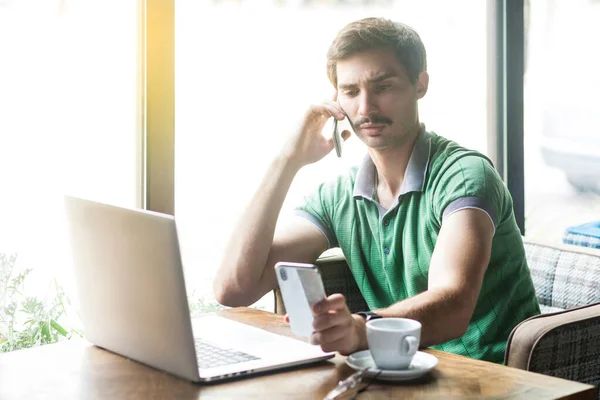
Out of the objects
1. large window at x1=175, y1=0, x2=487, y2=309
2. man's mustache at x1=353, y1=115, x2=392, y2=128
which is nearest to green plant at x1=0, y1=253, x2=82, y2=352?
large window at x1=175, y1=0, x2=487, y2=309

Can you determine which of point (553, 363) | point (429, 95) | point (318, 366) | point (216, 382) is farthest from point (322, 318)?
point (429, 95)

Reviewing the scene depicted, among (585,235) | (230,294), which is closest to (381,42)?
(230,294)

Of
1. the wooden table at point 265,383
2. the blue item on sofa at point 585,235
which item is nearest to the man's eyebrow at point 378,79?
the wooden table at point 265,383

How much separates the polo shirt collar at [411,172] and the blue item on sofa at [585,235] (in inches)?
42.7

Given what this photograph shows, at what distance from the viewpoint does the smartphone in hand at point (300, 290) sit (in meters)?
1.36

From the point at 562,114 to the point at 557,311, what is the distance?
4.93ft

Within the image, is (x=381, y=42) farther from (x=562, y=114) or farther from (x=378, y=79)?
(x=562, y=114)

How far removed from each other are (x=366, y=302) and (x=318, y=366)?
888mm

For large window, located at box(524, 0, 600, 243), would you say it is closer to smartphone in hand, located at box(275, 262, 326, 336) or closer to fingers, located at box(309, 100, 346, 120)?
fingers, located at box(309, 100, 346, 120)

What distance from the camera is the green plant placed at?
94.9 inches

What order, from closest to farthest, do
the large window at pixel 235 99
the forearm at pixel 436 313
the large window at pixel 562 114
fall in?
the forearm at pixel 436 313, the large window at pixel 235 99, the large window at pixel 562 114

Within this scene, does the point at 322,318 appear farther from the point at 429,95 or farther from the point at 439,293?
the point at 429,95

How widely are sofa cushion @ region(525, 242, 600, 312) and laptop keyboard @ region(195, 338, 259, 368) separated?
103cm

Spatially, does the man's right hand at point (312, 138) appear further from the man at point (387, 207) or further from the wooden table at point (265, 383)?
the wooden table at point (265, 383)
